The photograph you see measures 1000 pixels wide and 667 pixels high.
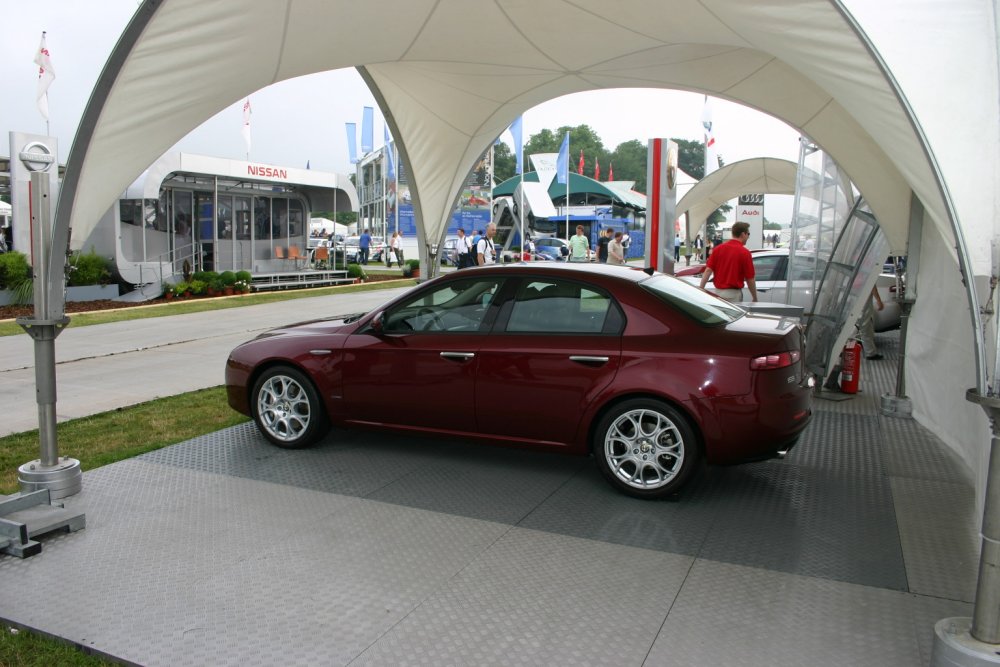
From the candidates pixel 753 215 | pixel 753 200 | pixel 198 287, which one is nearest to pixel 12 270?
pixel 198 287

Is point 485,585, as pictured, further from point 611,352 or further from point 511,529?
point 611,352

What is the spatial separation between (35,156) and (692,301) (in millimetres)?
4253

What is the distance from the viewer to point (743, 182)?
91.8ft

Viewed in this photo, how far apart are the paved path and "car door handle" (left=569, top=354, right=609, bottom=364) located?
4.96m

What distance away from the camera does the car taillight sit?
15.5 feet

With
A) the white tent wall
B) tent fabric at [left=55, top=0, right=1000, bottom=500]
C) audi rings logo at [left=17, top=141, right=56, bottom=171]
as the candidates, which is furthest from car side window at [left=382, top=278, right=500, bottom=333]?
the white tent wall

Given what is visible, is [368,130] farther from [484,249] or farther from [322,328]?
[322,328]

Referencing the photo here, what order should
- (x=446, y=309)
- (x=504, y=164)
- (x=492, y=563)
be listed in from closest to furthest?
(x=492, y=563) < (x=446, y=309) < (x=504, y=164)

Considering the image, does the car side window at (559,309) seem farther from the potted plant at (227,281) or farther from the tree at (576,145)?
the tree at (576,145)

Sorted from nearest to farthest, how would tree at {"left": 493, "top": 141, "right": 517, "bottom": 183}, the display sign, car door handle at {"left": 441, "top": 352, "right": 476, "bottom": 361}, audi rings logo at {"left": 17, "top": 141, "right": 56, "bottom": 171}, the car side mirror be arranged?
audi rings logo at {"left": 17, "top": 141, "right": 56, "bottom": 171} → car door handle at {"left": 441, "top": 352, "right": 476, "bottom": 361} → the car side mirror → the display sign → tree at {"left": 493, "top": 141, "right": 517, "bottom": 183}

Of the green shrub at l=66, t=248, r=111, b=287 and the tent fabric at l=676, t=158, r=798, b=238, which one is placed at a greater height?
the tent fabric at l=676, t=158, r=798, b=238

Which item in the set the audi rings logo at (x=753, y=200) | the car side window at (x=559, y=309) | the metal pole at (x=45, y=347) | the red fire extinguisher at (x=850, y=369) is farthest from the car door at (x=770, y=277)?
the audi rings logo at (x=753, y=200)

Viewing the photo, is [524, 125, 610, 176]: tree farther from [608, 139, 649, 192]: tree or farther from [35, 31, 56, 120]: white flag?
[35, 31, 56, 120]: white flag

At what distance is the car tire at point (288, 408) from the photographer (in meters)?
5.96
